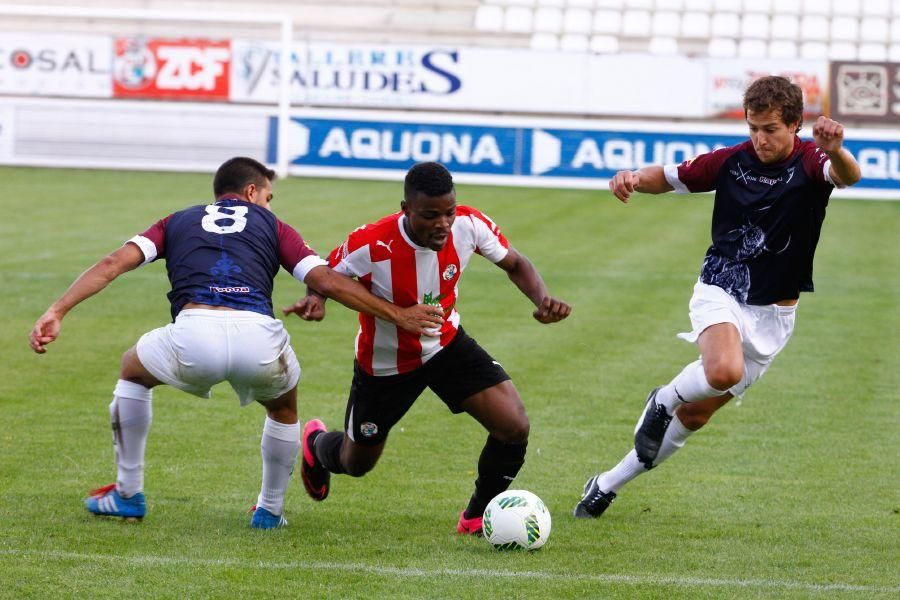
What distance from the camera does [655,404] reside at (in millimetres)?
6492

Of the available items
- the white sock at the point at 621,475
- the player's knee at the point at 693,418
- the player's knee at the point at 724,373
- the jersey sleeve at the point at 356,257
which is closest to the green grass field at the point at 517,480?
the white sock at the point at 621,475

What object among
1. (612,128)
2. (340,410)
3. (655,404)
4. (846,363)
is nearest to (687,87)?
(612,128)

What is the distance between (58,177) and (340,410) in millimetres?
18664

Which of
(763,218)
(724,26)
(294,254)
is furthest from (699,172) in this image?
(724,26)

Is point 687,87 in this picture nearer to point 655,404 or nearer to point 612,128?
point 612,128

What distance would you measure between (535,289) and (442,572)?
1.46 m

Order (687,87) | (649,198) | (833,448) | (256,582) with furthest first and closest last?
(687,87)
(649,198)
(833,448)
(256,582)

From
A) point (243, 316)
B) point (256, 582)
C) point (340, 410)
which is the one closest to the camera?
point (256, 582)

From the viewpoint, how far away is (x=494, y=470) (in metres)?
6.20

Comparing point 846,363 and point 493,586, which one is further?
point 846,363

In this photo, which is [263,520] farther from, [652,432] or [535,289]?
[652,432]

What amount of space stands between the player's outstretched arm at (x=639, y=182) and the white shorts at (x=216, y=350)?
1692 mm

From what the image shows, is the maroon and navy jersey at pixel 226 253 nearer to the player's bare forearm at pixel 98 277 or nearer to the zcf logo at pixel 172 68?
the player's bare forearm at pixel 98 277

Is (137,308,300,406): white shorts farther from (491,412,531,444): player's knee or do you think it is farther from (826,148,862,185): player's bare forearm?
(826,148,862,185): player's bare forearm
